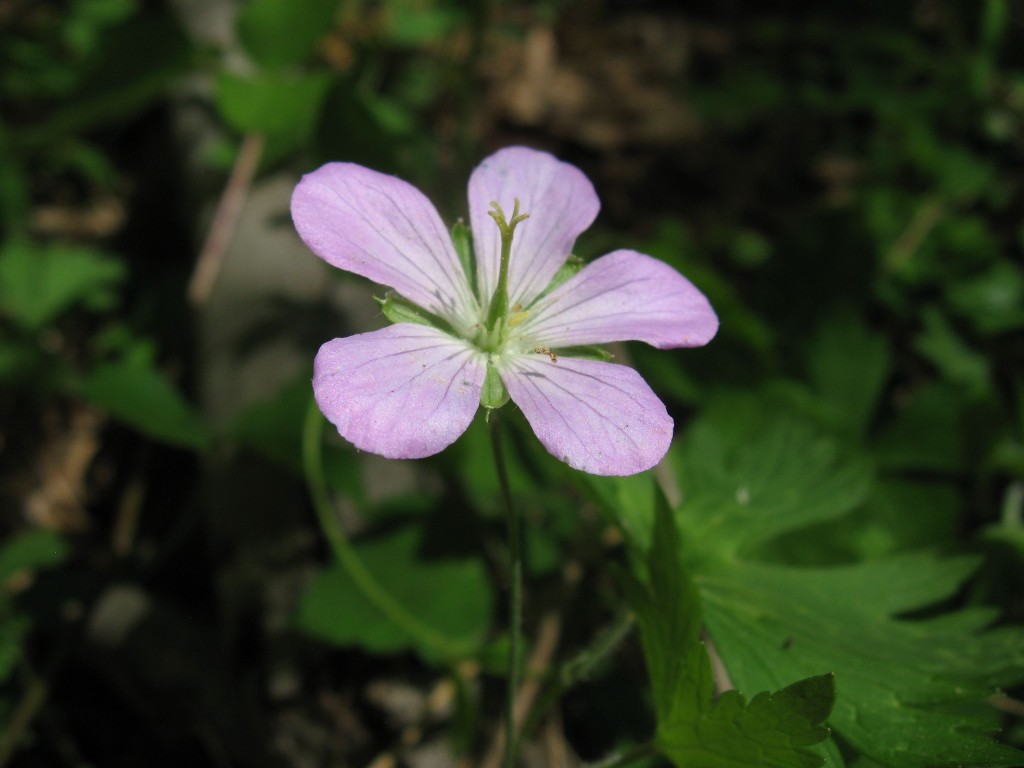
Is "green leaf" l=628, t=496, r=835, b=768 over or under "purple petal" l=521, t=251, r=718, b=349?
under

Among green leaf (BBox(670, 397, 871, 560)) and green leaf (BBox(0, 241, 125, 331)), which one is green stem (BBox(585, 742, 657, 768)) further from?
green leaf (BBox(0, 241, 125, 331))

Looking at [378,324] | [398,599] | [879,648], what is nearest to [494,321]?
[879,648]

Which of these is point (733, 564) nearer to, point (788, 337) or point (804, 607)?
point (804, 607)

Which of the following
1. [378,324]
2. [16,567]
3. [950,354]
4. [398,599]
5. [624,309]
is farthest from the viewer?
[950,354]

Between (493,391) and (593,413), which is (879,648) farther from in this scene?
(493,391)

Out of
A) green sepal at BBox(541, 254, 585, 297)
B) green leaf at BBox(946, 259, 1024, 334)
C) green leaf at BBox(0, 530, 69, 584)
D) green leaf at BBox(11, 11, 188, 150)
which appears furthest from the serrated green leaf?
green leaf at BBox(11, 11, 188, 150)

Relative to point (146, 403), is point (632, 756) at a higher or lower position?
lower

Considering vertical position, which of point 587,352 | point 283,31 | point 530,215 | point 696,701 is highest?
point 283,31

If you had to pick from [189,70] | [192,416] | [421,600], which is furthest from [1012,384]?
[189,70]
